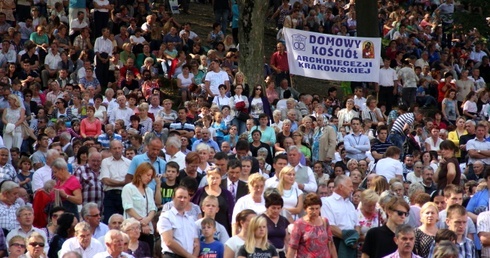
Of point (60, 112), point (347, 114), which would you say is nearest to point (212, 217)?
point (60, 112)

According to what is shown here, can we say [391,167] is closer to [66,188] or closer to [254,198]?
[254,198]

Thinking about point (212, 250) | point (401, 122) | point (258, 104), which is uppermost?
point (212, 250)

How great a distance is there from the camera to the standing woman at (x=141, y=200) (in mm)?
13633

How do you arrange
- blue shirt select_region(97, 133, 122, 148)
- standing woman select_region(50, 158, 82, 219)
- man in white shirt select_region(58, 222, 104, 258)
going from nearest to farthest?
man in white shirt select_region(58, 222, 104, 258) < standing woman select_region(50, 158, 82, 219) < blue shirt select_region(97, 133, 122, 148)

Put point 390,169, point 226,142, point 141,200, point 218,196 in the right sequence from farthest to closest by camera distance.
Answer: point 226,142, point 390,169, point 141,200, point 218,196

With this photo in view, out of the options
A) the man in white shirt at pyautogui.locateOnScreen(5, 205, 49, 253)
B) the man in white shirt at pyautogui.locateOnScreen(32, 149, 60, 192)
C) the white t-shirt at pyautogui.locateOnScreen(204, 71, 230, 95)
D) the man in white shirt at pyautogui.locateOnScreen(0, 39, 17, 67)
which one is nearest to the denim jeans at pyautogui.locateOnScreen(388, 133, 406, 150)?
the white t-shirt at pyautogui.locateOnScreen(204, 71, 230, 95)

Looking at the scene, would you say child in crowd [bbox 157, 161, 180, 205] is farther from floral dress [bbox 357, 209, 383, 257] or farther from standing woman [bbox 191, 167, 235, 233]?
floral dress [bbox 357, 209, 383, 257]

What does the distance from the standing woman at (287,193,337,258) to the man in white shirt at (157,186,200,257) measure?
1.03 m

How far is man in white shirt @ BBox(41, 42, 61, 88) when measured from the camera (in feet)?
80.3

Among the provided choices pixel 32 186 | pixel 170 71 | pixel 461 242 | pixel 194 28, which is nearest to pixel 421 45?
pixel 194 28

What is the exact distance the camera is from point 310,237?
39.6ft

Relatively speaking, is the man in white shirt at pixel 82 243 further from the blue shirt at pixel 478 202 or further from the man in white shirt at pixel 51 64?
the man in white shirt at pixel 51 64

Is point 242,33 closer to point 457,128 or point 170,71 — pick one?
point 170,71

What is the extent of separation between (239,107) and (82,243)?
10575mm
